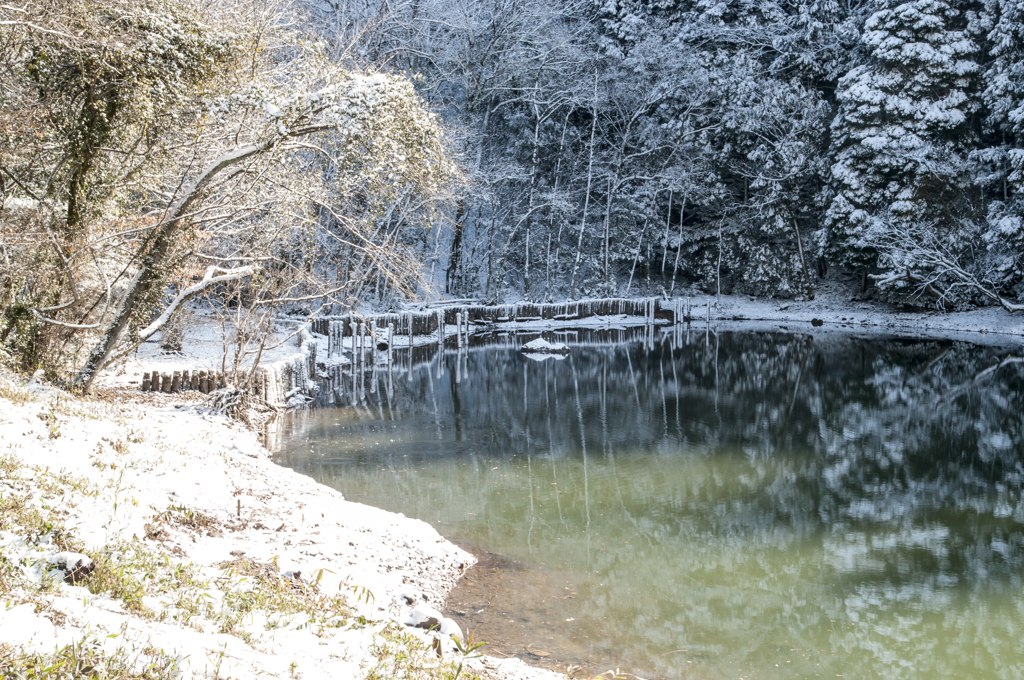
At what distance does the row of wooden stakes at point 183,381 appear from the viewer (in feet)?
41.0

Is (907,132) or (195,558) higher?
(907,132)

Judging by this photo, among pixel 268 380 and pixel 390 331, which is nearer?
pixel 268 380

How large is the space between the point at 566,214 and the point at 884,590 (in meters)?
32.6

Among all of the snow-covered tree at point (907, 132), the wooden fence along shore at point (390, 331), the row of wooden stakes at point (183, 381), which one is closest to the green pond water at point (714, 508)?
the wooden fence along shore at point (390, 331)

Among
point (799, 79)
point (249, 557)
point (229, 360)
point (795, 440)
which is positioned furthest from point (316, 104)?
point (799, 79)

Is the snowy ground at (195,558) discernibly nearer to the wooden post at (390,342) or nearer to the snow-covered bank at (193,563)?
the snow-covered bank at (193,563)

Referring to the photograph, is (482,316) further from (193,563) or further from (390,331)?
(193,563)

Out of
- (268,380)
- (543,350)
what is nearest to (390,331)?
(543,350)

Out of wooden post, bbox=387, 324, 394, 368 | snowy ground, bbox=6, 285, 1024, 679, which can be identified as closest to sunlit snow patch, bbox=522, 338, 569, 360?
wooden post, bbox=387, 324, 394, 368

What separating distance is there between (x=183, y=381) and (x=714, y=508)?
890 centimetres

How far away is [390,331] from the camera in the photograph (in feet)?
75.7

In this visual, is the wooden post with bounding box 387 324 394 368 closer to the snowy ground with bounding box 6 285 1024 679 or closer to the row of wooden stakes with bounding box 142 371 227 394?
the row of wooden stakes with bounding box 142 371 227 394

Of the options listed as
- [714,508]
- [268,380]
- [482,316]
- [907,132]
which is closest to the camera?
[714,508]

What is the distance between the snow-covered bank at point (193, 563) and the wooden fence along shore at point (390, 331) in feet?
14.3
